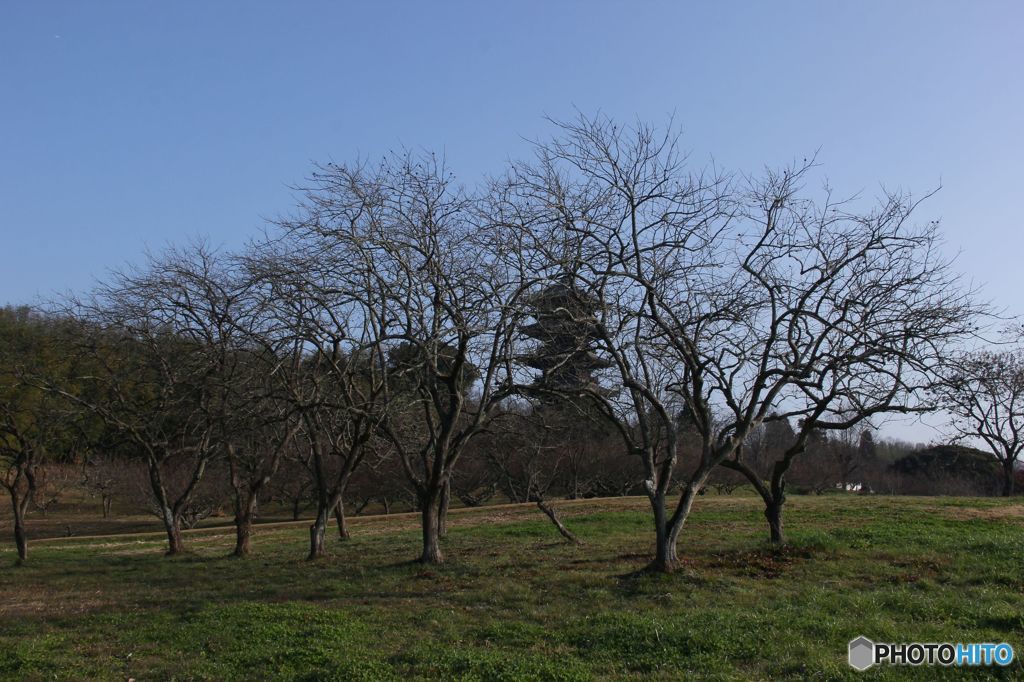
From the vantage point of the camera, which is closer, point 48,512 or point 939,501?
point 939,501

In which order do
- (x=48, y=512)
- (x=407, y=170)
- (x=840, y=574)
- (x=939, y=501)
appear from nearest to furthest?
(x=840, y=574)
(x=407, y=170)
(x=939, y=501)
(x=48, y=512)

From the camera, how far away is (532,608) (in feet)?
36.1

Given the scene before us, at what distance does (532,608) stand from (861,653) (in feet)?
14.5

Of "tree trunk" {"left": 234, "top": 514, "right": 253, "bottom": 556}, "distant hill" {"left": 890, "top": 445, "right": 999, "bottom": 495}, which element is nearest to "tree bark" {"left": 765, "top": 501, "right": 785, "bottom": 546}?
"tree trunk" {"left": 234, "top": 514, "right": 253, "bottom": 556}

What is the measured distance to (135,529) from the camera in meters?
37.9

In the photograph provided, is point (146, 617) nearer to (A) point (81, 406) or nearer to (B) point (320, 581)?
(B) point (320, 581)

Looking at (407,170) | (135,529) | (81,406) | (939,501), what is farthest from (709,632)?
(135,529)

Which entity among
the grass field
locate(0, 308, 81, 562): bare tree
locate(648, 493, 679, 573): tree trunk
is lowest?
the grass field

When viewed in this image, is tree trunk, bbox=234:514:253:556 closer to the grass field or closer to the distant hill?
the grass field

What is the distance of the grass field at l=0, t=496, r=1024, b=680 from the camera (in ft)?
26.6

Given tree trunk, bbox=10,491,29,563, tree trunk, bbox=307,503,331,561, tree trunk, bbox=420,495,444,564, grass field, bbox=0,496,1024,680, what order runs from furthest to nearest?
tree trunk, bbox=10,491,29,563 < tree trunk, bbox=307,503,331,561 < tree trunk, bbox=420,495,444,564 < grass field, bbox=0,496,1024,680

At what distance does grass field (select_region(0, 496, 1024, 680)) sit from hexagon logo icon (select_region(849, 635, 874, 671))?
16cm

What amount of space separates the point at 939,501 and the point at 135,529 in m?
33.4

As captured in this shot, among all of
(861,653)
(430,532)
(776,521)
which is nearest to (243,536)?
(430,532)
